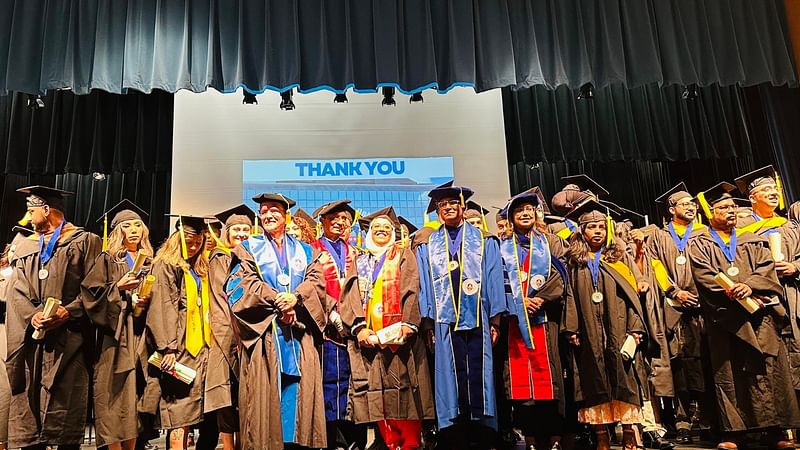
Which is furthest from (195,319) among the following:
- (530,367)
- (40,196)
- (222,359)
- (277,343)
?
(530,367)

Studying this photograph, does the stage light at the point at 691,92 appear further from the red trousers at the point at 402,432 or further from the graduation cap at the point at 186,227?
the graduation cap at the point at 186,227

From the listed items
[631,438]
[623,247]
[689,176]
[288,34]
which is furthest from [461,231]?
[689,176]

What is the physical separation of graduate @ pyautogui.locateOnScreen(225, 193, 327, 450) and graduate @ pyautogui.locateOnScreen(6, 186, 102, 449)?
3.29 ft

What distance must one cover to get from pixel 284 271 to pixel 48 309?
148cm

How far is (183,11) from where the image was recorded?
6.31 metres

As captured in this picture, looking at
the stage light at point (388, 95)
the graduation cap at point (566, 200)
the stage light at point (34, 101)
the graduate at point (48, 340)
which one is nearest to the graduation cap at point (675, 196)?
the graduation cap at point (566, 200)

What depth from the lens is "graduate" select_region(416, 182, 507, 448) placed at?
4.39 meters

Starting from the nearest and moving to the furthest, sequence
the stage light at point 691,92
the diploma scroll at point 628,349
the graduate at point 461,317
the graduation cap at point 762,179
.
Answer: the graduate at point 461,317 → the diploma scroll at point 628,349 → the graduation cap at point 762,179 → the stage light at point 691,92

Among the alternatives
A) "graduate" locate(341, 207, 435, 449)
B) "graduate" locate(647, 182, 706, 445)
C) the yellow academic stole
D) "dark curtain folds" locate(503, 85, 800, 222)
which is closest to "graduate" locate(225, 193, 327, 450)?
"graduate" locate(341, 207, 435, 449)

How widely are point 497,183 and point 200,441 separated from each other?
4695mm

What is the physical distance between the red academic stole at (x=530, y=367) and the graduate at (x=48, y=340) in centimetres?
279

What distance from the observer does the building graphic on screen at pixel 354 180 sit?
8.12 m

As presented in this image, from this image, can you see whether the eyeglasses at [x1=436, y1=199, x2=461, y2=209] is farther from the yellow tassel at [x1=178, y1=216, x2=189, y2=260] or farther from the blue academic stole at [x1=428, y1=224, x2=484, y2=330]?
the yellow tassel at [x1=178, y1=216, x2=189, y2=260]

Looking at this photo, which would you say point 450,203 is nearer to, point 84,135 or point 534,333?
point 534,333
